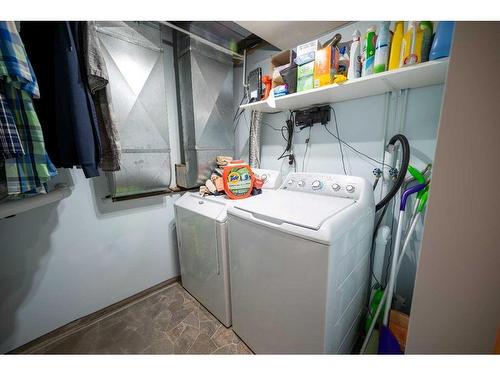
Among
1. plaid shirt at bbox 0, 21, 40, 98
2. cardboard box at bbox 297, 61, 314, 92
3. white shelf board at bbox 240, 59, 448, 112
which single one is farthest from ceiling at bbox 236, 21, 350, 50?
plaid shirt at bbox 0, 21, 40, 98

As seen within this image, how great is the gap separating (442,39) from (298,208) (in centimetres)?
104

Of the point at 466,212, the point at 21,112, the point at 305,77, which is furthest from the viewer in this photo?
the point at 305,77

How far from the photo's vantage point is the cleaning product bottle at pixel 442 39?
833 mm

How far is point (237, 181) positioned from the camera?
159 centimetres

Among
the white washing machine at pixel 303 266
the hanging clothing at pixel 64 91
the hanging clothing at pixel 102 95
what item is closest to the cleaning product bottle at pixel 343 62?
the white washing machine at pixel 303 266

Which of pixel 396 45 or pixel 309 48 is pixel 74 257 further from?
pixel 396 45

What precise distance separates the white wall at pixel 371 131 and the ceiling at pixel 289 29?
3.8 inches

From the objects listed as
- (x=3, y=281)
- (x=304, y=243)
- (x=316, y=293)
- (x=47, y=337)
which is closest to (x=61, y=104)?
(x=3, y=281)

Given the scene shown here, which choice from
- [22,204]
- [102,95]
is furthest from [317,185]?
[22,204]

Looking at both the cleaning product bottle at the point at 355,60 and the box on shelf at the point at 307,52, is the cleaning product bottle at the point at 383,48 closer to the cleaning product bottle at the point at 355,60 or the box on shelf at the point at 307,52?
the cleaning product bottle at the point at 355,60

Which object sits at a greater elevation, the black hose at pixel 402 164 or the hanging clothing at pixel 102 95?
the hanging clothing at pixel 102 95

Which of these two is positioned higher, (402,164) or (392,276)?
(402,164)

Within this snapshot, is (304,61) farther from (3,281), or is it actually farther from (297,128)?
(3,281)
